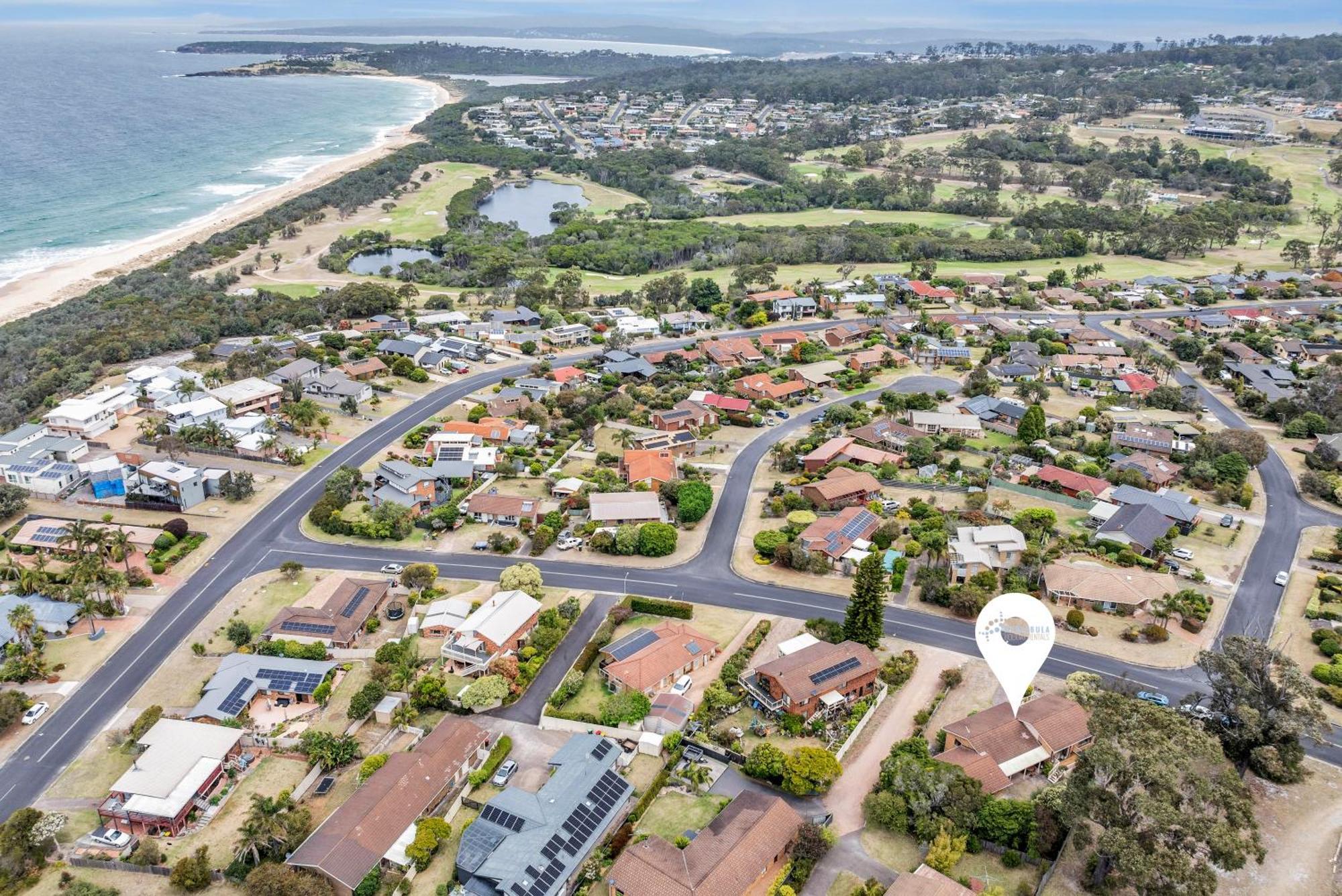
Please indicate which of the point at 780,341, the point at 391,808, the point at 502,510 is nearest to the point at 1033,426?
the point at 780,341

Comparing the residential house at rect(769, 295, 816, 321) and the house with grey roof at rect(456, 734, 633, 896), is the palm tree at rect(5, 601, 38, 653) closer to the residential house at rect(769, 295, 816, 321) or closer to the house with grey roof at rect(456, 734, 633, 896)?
the house with grey roof at rect(456, 734, 633, 896)

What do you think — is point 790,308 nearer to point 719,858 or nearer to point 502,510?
point 502,510

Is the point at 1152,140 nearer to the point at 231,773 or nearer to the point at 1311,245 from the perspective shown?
the point at 1311,245

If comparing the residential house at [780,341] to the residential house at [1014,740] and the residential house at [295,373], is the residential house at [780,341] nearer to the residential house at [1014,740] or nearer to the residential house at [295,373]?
the residential house at [295,373]

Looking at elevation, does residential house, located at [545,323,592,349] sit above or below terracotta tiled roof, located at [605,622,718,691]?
above

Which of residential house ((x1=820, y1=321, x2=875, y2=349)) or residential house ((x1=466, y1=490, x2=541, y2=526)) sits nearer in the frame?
residential house ((x1=466, y1=490, x2=541, y2=526))

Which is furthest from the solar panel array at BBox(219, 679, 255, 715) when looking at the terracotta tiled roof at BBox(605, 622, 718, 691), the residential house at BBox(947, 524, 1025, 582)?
the residential house at BBox(947, 524, 1025, 582)
